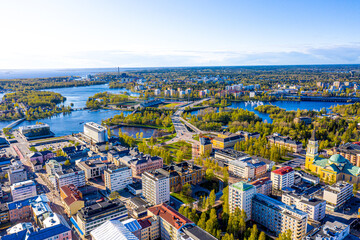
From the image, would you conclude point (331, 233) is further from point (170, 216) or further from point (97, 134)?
point (97, 134)

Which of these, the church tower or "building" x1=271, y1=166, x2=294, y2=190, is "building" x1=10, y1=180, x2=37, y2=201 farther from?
Result: the church tower

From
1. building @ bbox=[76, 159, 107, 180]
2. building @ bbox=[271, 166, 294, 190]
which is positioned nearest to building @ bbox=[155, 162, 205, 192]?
building @ bbox=[271, 166, 294, 190]

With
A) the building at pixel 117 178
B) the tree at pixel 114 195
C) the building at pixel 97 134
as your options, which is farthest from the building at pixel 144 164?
the building at pixel 97 134

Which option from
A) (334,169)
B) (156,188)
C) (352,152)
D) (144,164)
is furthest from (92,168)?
Answer: (352,152)

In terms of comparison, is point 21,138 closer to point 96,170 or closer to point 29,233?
point 96,170

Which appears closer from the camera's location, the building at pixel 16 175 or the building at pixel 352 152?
the building at pixel 16 175

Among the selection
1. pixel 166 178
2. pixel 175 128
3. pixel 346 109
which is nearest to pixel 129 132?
pixel 175 128

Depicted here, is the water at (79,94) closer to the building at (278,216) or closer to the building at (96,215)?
the building at (96,215)
